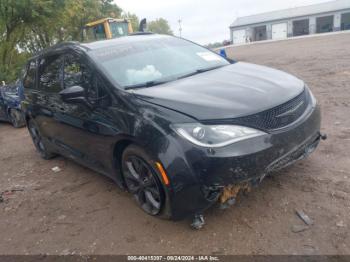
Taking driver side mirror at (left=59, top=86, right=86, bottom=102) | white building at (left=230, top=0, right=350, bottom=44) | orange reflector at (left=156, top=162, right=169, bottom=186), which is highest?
driver side mirror at (left=59, top=86, right=86, bottom=102)

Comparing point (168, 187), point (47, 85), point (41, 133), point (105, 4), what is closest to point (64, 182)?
point (41, 133)

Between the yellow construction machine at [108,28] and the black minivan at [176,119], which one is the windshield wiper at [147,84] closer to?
the black minivan at [176,119]

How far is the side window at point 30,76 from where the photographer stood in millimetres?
4930

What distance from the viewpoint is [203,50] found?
170 inches

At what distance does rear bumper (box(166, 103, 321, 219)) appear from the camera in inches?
97.0

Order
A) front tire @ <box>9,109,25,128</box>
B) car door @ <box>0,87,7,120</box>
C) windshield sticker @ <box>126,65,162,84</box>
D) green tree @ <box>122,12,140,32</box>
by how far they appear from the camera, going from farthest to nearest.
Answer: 1. green tree @ <box>122,12,140,32</box>
2. car door @ <box>0,87,7,120</box>
3. front tire @ <box>9,109,25,128</box>
4. windshield sticker @ <box>126,65,162,84</box>

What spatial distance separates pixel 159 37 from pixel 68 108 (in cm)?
158

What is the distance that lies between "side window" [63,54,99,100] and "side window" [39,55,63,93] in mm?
201

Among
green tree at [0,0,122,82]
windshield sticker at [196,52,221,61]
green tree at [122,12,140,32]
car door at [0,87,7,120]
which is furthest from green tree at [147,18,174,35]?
windshield sticker at [196,52,221,61]

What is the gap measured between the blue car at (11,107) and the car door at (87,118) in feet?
16.8

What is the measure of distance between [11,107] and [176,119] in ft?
24.9

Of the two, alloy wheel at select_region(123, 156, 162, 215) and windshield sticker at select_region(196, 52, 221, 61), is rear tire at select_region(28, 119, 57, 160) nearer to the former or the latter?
alloy wheel at select_region(123, 156, 162, 215)

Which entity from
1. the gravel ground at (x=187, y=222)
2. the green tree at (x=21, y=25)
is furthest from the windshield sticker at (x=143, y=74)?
the green tree at (x=21, y=25)

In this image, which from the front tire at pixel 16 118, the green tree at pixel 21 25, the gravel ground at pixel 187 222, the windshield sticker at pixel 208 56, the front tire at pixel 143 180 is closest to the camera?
the gravel ground at pixel 187 222
